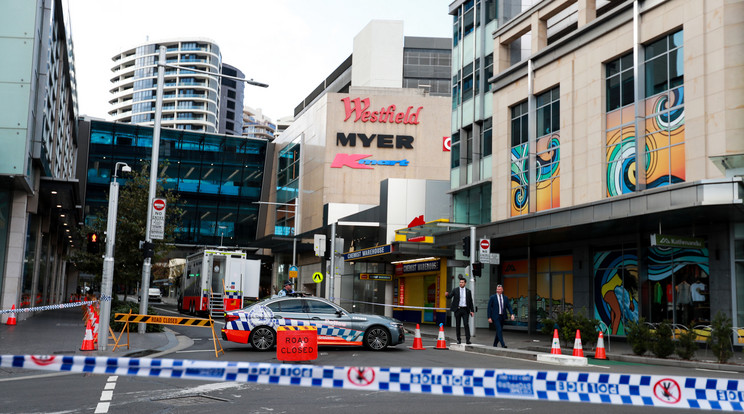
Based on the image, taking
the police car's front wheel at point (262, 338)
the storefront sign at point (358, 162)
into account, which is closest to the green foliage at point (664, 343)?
the police car's front wheel at point (262, 338)

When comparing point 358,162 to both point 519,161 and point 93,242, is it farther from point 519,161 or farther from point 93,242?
point 93,242

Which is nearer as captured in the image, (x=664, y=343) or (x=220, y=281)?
(x=664, y=343)

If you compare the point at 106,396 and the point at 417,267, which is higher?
the point at 417,267

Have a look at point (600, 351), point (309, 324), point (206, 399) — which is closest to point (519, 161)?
point (600, 351)

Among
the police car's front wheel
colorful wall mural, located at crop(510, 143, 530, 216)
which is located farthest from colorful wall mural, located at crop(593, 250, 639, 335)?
the police car's front wheel

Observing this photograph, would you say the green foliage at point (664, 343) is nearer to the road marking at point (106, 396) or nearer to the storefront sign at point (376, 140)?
the road marking at point (106, 396)

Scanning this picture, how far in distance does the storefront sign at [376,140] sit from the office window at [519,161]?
944 inches

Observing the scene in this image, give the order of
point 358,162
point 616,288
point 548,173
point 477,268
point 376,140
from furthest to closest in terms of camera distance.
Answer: point 376,140 → point 358,162 → point 548,173 → point 616,288 → point 477,268

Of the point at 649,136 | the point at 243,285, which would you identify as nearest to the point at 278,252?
the point at 243,285

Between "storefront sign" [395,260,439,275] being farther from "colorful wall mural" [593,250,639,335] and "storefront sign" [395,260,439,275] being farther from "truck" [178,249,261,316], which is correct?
"colorful wall mural" [593,250,639,335]

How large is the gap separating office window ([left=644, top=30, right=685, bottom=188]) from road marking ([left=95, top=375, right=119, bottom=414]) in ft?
52.6

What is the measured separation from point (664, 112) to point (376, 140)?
109 ft

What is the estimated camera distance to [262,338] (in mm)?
15961

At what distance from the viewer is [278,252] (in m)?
63.2
